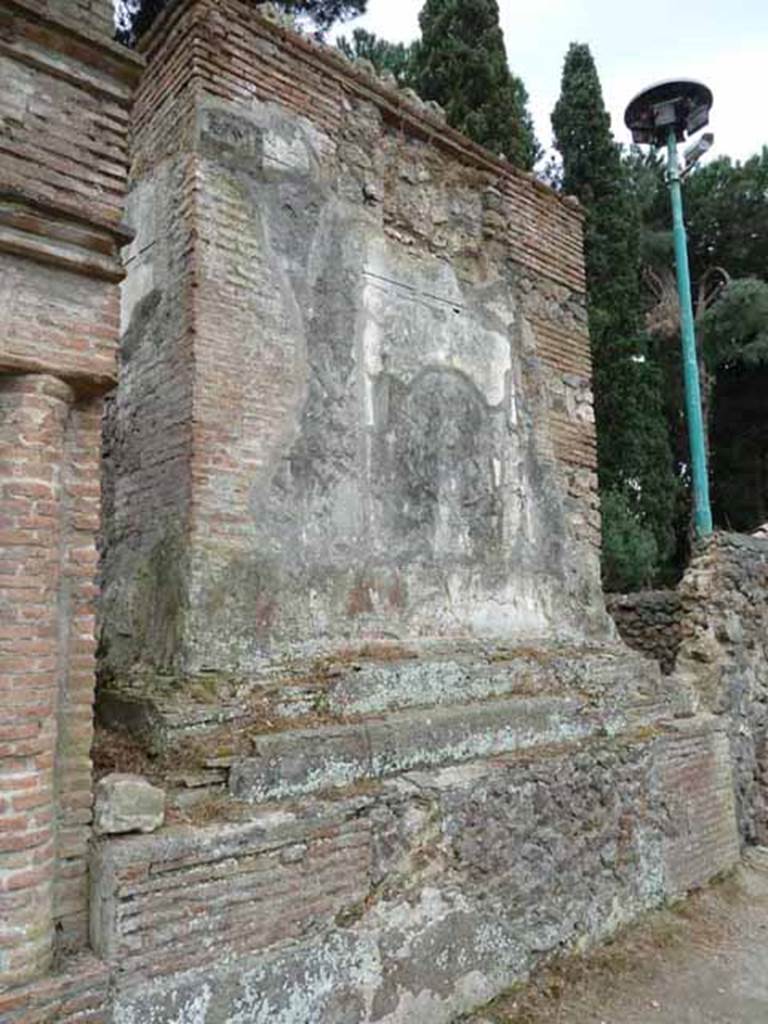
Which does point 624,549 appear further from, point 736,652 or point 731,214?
point 731,214

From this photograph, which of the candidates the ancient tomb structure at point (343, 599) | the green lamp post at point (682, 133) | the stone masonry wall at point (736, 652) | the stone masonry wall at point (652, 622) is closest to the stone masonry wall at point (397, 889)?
the ancient tomb structure at point (343, 599)

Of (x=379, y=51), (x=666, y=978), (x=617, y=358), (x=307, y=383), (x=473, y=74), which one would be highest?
(x=379, y=51)

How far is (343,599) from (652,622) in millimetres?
4913

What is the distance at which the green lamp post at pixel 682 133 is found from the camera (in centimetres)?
877

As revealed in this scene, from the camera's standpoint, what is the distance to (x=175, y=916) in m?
3.03

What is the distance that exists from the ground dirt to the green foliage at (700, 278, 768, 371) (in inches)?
556

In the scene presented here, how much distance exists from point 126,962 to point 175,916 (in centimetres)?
21

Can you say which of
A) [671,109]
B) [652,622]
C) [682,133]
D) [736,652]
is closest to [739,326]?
[682,133]

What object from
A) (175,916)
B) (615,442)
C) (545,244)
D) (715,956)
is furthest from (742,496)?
(175,916)

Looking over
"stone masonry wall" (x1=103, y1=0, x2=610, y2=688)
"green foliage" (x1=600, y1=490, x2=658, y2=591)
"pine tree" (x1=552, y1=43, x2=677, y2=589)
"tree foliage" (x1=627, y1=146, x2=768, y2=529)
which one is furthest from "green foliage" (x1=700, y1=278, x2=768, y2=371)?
"stone masonry wall" (x1=103, y1=0, x2=610, y2=688)

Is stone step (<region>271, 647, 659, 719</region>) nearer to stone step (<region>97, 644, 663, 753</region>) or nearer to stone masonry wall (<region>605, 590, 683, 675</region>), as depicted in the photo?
stone step (<region>97, 644, 663, 753</region>)

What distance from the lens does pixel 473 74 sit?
11.7 meters

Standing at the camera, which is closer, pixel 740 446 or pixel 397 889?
pixel 397 889

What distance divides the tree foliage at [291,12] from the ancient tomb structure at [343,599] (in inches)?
208
